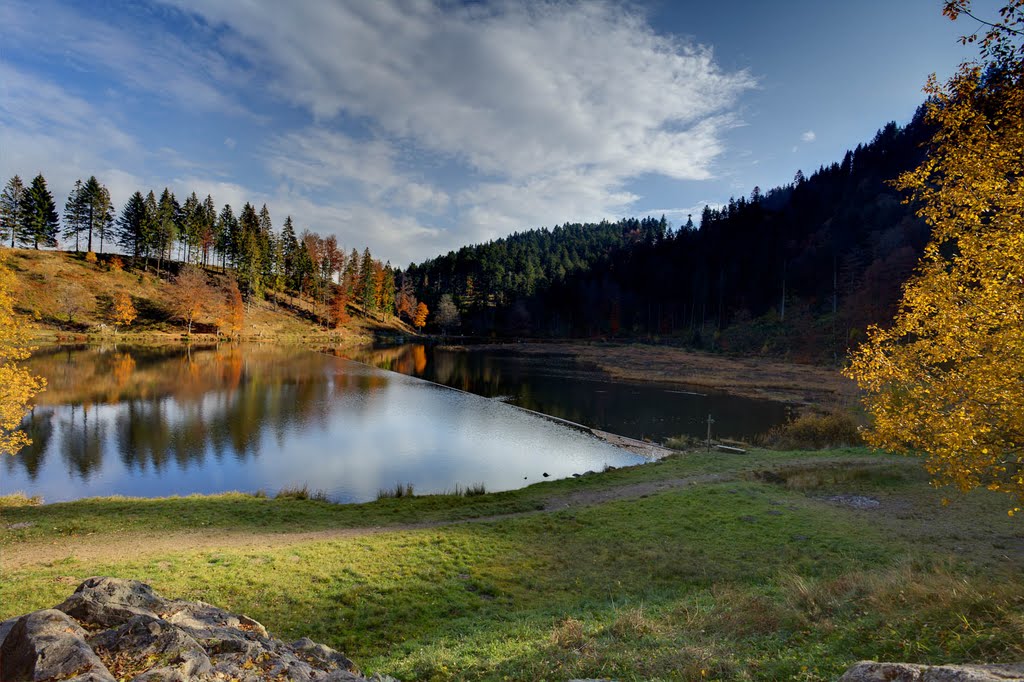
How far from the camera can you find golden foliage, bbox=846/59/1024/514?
8461 millimetres

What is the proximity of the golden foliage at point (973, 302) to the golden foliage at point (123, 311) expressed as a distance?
362 feet

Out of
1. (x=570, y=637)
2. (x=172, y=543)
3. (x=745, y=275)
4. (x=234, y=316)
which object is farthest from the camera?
(x=745, y=275)

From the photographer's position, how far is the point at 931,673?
4.61 m

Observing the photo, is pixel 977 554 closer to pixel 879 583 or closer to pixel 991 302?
pixel 879 583

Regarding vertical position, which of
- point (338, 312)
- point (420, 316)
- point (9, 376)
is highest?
point (420, 316)

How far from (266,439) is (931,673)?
114 feet

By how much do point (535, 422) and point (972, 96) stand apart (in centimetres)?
3455

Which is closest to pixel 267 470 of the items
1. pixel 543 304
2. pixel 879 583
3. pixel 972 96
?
pixel 879 583

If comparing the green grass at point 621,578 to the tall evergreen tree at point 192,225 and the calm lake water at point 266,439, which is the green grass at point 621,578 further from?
the tall evergreen tree at point 192,225

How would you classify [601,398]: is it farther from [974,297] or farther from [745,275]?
[745,275]

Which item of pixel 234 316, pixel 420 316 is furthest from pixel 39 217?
pixel 420 316

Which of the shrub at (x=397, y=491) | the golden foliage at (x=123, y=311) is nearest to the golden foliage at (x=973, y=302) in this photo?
the shrub at (x=397, y=491)

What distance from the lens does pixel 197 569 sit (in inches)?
472

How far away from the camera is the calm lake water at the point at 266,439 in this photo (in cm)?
2452
